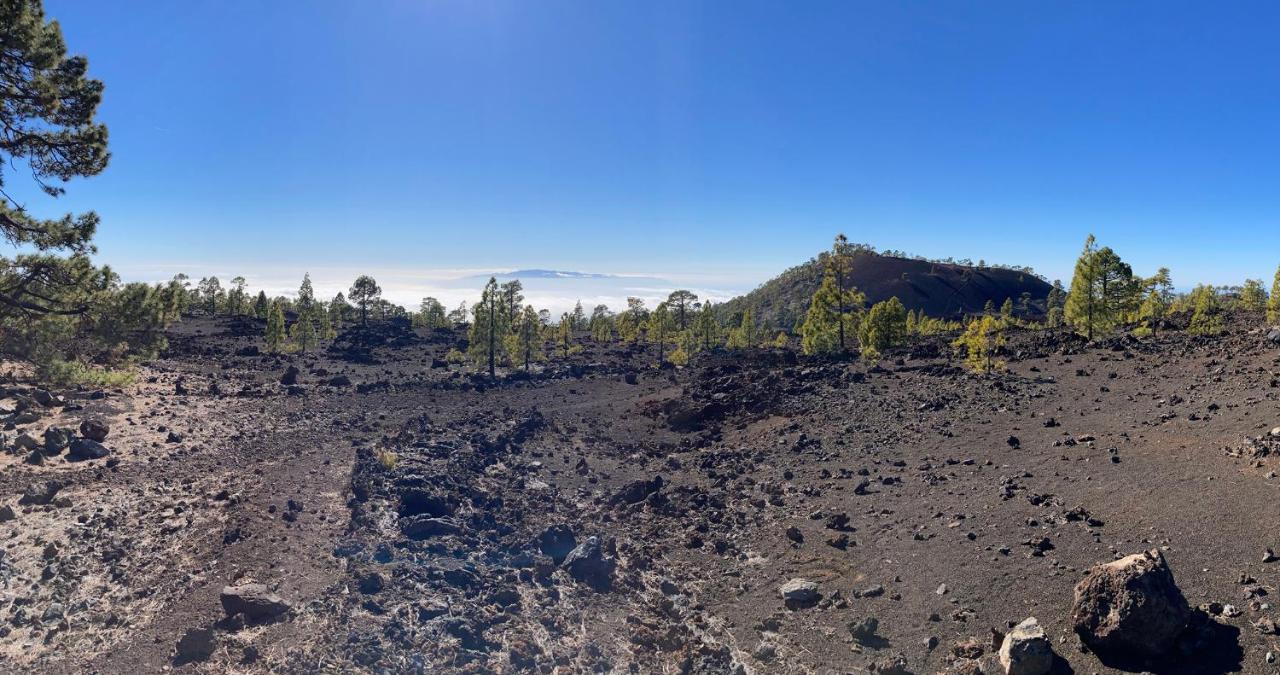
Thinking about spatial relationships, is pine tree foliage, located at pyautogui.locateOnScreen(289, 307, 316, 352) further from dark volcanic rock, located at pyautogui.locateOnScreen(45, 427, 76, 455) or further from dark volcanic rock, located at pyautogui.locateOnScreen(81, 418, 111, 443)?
dark volcanic rock, located at pyautogui.locateOnScreen(45, 427, 76, 455)

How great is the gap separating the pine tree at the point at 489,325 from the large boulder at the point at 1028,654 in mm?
42054

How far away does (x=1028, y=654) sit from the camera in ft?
28.3

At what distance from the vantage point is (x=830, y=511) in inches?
652

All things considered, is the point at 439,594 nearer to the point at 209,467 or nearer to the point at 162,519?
the point at 162,519

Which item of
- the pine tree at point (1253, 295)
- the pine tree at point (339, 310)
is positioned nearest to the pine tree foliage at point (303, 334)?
the pine tree at point (339, 310)

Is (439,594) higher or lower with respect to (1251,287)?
lower

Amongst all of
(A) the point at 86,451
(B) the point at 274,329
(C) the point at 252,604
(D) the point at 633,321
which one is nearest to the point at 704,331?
(D) the point at 633,321

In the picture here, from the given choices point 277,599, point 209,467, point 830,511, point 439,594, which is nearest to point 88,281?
point 209,467

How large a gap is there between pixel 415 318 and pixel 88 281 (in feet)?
345

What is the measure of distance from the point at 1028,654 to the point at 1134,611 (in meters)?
1.50

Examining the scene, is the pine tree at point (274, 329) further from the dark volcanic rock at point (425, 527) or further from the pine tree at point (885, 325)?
the pine tree at point (885, 325)

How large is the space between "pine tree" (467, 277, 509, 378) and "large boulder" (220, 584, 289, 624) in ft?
120

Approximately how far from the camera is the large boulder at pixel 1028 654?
8570 mm

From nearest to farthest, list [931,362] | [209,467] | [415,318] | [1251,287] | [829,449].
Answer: [209,467], [829,449], [931,362], [1251,287], [415,318]
